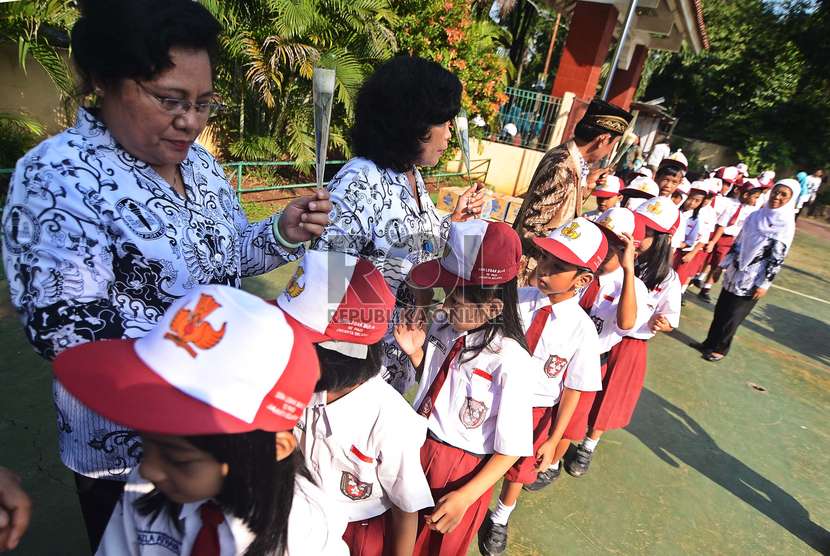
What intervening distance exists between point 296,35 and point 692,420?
620 centimetres

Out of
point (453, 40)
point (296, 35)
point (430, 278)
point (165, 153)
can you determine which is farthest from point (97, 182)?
point (453, 40)

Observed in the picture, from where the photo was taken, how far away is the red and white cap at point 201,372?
80 cm

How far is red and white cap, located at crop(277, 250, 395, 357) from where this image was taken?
3.89 ft

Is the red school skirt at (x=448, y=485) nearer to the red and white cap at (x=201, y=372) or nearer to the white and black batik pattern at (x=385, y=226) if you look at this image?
the white and black batik pattern at (x=385, y=226)

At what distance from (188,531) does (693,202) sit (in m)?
6.07

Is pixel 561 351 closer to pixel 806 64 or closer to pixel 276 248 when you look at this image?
pixel 276 248

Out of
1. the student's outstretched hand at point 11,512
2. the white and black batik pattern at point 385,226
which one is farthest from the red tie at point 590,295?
the student's outstretched hand at point 11,512

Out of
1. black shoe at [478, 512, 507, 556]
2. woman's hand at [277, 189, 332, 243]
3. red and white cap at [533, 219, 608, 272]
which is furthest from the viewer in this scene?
black shoe at [478, 512, 507, 556]

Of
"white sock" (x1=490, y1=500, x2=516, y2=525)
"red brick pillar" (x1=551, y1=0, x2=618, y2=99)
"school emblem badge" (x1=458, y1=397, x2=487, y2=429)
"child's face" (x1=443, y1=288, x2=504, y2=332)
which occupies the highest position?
"red brick pillar" (x1=551, y1=0, x2=618, y2=99)

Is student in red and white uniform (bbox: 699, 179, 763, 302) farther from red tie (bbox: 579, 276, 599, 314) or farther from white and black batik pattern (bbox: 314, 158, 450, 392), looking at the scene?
white and black batik pattern (bbox: 314, 158, 450, 392)

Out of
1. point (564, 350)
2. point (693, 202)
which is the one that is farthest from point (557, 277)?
point (693, 202)

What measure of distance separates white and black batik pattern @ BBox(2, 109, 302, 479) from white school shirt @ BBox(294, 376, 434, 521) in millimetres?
475

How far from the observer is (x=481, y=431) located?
164cm

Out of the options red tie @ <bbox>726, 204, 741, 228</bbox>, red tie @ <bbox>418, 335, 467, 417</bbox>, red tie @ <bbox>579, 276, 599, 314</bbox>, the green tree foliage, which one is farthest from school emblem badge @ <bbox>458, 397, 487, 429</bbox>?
the green tree foliage
